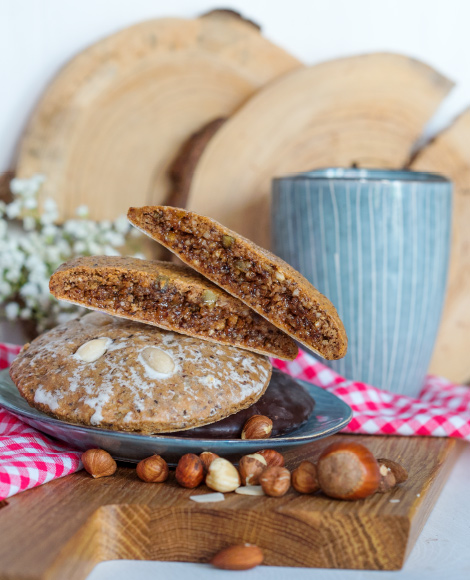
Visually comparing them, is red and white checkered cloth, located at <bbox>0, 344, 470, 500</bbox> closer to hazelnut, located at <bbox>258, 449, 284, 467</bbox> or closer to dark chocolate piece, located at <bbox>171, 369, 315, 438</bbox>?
dark chocolate piece, located at <bbox>171, 369, 315, 438</bbox>

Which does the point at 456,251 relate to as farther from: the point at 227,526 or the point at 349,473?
the point at 227,526

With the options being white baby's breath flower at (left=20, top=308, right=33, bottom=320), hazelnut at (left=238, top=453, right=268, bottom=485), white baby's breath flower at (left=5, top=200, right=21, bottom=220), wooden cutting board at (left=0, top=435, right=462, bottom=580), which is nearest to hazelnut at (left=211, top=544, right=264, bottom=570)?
wooden cutting board at (left=0, top=435, right=462, bottom=580)

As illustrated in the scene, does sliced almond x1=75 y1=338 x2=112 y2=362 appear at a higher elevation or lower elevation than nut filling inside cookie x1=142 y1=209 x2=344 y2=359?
lower

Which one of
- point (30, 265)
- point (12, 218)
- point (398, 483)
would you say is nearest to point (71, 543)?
point (398, 483)

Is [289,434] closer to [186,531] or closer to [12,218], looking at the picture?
[186,531]

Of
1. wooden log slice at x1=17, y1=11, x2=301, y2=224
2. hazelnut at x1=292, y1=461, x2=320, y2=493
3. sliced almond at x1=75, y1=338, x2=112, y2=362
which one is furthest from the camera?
wooden log slice at x1=17, y1=11, x2=301, y2=224

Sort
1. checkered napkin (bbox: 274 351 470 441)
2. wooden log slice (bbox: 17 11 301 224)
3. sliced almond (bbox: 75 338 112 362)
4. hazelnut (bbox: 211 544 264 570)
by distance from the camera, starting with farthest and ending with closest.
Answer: wooden log slice (bbox: 17 11 301 224) → checkered napkin (bbox: 274 351 470 441) → sliced almond (bbox: 75 338 112 362) → hazelnut (bbox: 211 544 264 570)

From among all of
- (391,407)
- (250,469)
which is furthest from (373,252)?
(250,469)
